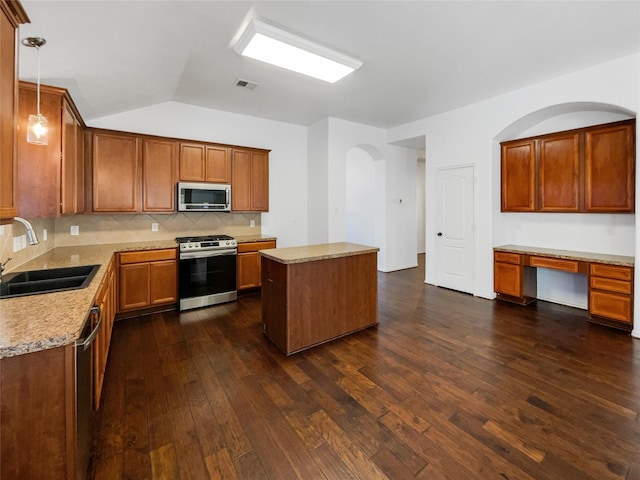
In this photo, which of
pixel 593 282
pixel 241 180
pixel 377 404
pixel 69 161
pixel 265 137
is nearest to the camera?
pixel 377 404

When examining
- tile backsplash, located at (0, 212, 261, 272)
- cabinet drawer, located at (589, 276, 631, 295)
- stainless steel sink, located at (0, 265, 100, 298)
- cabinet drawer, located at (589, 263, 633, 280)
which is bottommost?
cabinet drawer, located at (589, 276, 631, 295)

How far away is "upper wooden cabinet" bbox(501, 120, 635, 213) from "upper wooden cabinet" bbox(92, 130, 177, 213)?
196 inches

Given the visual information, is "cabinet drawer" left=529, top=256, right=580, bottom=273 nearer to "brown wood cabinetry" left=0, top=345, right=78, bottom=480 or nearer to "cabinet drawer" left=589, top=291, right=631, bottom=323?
"cabinet drawer" left=589, top=291, right=631, bottom=323

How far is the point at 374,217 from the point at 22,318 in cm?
607

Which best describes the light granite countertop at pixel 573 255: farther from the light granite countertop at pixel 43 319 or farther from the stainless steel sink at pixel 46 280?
the stainless steel sink at pixel 46 280

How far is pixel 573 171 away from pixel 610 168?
1.20 ft

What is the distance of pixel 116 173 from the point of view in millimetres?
3865

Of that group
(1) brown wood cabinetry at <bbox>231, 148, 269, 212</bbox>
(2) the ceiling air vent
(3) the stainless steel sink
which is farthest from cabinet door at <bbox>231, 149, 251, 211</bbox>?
(3) the stainless steel sink

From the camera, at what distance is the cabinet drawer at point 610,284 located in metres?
3.38

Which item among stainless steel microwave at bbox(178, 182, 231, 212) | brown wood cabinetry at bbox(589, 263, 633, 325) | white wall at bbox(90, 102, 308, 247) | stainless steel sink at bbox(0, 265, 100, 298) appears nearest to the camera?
stainless steel sink at bbox(0, 265, 100, 298)

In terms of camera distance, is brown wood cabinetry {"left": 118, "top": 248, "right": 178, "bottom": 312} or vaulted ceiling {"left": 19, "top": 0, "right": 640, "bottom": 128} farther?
brown wood cabinetry {"left": 118, "top": 248, "right": 178, "bottom": 312}

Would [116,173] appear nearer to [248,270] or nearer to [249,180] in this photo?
[249,180]

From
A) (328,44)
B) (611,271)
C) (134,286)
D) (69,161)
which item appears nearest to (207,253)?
(134,286)

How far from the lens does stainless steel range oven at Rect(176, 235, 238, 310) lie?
4.05 meters
